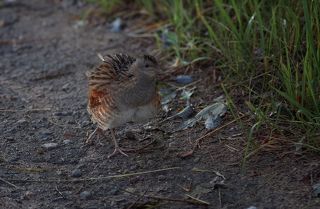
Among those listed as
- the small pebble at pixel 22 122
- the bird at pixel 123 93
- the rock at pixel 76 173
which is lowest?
the small pebble at pixel 22 122

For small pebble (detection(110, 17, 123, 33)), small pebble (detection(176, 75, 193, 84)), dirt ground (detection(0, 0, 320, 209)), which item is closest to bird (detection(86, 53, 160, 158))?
dirt ground (detection(0, 0, 320, 209))

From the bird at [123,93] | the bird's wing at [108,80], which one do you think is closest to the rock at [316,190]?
the bird at [123,93]

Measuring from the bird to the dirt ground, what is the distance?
269mm

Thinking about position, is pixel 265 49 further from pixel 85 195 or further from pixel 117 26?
pixel 117 26

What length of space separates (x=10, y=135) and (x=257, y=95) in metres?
1.84

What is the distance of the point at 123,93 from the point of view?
16.4ft

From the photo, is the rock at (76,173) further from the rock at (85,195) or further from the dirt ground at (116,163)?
the rock at (85,195)

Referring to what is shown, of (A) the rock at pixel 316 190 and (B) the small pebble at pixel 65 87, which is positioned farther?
(B) the small pebble at pixel 65 87

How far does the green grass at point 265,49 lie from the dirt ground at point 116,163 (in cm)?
23

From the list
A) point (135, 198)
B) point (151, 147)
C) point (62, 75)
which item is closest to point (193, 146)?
point (151, 147)

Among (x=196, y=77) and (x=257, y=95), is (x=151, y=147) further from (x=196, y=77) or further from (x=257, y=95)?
(x=196, y=77)

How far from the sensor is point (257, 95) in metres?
Answer: 5.22

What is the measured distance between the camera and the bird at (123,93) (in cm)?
495

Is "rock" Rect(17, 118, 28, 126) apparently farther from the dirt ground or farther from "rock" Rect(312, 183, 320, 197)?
"rock" Rect(312, 183, 320, 197)
